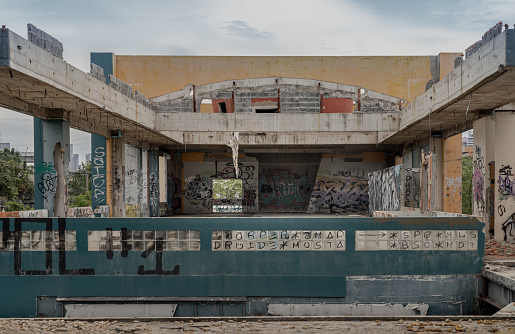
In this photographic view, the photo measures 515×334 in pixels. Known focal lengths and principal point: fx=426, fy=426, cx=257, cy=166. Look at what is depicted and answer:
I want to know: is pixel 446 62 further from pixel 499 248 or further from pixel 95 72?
pixel 95 72

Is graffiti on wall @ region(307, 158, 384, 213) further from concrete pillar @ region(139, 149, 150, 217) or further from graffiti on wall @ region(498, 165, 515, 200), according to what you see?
graffiti on wall @ region(498, 165, 515, 200)

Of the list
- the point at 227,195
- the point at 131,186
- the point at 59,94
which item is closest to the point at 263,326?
the point at 59,94

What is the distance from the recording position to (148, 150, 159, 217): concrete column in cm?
2444

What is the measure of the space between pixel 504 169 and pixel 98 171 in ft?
52.6

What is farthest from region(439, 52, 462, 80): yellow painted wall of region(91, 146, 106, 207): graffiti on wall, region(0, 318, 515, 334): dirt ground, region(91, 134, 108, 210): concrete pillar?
region(0, 318, 515, 334): dirt ground

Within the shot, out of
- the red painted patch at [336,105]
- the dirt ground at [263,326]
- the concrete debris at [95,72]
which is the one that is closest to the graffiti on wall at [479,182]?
the dirt ground at [263,326]

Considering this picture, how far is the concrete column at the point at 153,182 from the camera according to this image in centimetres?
2444

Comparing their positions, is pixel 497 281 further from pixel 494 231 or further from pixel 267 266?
pixel 494 231

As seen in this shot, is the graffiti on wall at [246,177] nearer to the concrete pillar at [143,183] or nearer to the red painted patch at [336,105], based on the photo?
the concrete pillar at [143,183]

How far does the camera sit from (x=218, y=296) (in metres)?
9.14

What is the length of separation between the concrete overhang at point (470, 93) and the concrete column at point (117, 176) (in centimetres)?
1247

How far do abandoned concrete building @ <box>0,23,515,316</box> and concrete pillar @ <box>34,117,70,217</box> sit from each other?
4 centimetres

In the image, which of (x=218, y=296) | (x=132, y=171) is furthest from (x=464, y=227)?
(x=132, y=171)

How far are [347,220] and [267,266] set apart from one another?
199 centimetres
